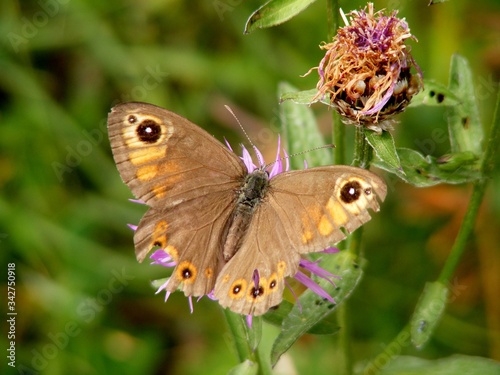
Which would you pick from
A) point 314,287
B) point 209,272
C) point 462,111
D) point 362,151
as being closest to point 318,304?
point 314,287

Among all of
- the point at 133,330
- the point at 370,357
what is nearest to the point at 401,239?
the point at 370,357

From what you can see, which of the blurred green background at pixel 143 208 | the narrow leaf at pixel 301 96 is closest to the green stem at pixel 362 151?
the narrow leaf at pixel 301 96

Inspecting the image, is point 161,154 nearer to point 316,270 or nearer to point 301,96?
point 301,96

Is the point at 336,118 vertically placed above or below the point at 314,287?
above

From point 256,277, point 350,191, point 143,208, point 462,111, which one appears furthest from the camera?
point 143,208

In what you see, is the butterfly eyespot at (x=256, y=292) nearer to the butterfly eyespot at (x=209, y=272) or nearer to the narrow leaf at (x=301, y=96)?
the butterfly eyespot at (x=209, y=272)

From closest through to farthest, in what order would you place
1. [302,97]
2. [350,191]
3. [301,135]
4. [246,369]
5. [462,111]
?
[350,191] < [302,97] < [246,369] < [462,111] < [301,135]

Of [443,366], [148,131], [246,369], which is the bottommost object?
[443,366]
